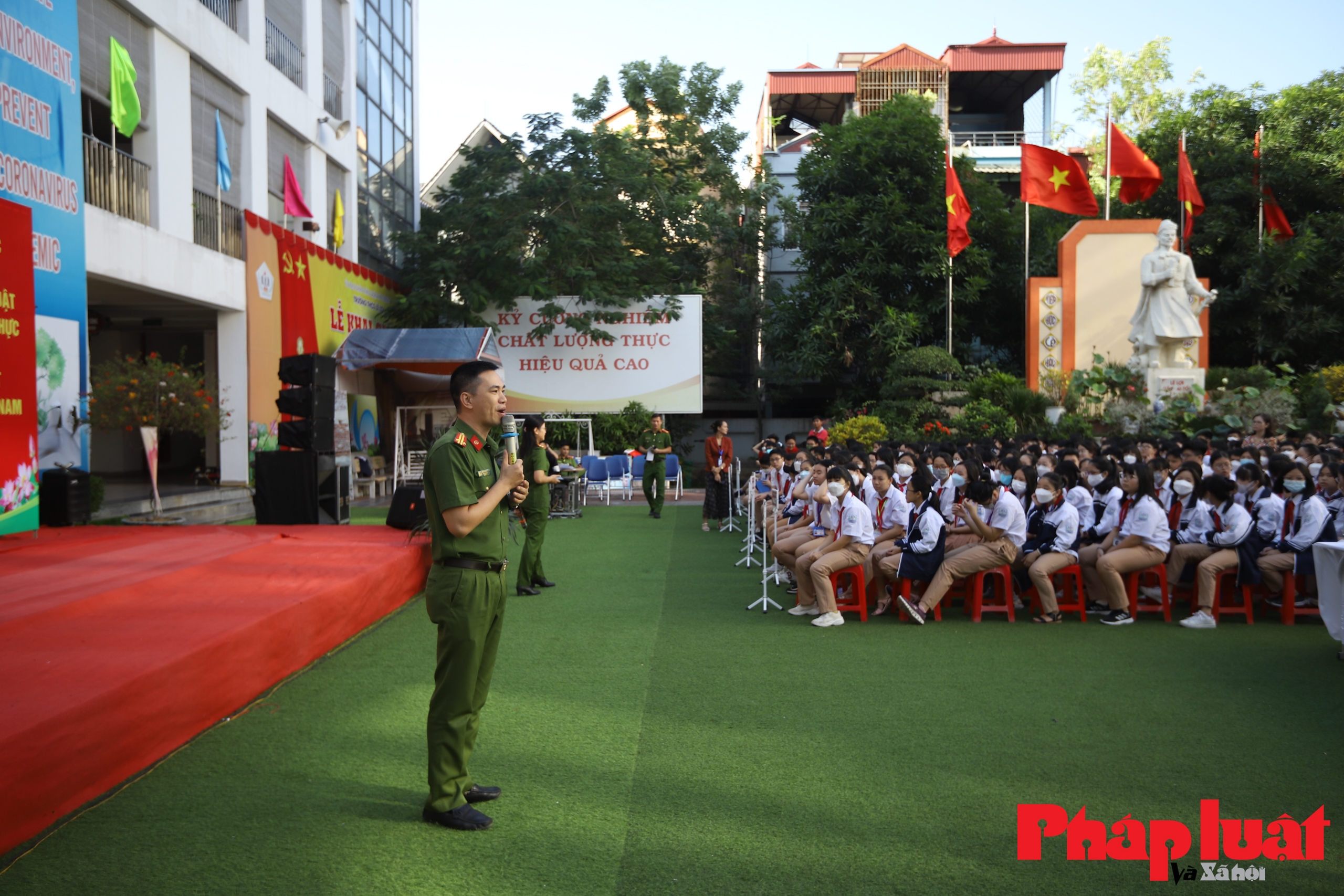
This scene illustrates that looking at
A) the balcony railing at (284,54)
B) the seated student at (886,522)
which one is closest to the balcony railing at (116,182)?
the balcony railing at (284,54)

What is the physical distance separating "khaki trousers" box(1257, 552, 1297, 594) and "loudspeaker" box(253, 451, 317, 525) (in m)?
8.53

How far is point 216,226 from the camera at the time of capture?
43.9 ft

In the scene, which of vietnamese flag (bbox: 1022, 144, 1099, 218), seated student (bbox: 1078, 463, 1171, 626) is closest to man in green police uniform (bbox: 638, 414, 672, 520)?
seated student (bbox: 1078, 463, 1171, 626)

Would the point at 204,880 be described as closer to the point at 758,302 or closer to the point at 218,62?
the point at 218,62

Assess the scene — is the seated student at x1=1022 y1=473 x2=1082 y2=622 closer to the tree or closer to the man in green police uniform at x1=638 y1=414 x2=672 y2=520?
the man in green police uniform at x1=638 y1=414 x2=672 y2=520

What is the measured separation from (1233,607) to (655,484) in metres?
8.48

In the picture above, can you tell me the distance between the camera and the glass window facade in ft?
61.9

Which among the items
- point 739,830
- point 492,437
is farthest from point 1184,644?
point 492,437

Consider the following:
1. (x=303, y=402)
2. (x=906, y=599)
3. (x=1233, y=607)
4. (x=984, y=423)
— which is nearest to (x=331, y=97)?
(x=303, y=402)

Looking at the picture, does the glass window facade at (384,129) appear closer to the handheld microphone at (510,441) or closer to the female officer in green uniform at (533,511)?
the female officer in green uniform at (533,511)

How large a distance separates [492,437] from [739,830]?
69.0 inches

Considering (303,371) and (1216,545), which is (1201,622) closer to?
(1216,545)

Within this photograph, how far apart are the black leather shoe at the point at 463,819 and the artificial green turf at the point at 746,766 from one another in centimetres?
4

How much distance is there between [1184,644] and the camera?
6.34 m
